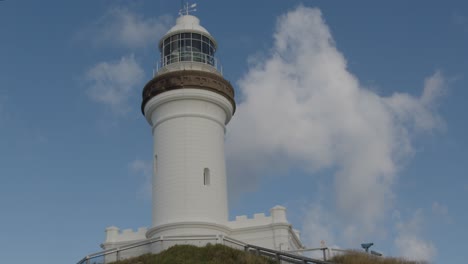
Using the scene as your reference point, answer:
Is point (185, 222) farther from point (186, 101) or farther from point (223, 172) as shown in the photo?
point (186, 101)

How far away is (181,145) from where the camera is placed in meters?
28.4

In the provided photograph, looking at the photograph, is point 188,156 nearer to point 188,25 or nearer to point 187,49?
point 187,49

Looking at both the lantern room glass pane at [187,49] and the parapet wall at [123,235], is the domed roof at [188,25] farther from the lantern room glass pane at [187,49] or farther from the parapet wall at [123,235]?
the parapet wall at [123,235]

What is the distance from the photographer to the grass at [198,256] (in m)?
21.2

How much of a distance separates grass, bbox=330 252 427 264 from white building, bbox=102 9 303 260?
7334mm

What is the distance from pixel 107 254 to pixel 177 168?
6.20 metres

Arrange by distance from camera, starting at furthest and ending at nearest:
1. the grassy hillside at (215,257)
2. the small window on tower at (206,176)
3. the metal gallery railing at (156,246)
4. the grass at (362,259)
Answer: the small window on tower at (206,176), the metal gallery railing at (156,246), the grassy hillside at (215,257), the grass at (362,259)

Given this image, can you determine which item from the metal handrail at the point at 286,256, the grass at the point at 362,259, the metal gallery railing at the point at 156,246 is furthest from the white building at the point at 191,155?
the grass at the point at 362,259

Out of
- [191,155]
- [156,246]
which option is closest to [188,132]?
[191,155]

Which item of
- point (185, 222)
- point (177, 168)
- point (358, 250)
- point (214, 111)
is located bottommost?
point (358, 250)

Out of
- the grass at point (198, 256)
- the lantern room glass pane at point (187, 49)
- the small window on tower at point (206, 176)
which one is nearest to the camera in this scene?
the grass at point (198, 256)

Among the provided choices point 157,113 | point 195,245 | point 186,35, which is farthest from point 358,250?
point 186,35

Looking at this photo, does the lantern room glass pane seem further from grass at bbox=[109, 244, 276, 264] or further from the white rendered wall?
grass at bbox=[109, 244, 276, 264]

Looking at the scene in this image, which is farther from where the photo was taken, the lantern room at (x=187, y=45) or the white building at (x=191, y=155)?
the lantern room at (x=187, y=45)
